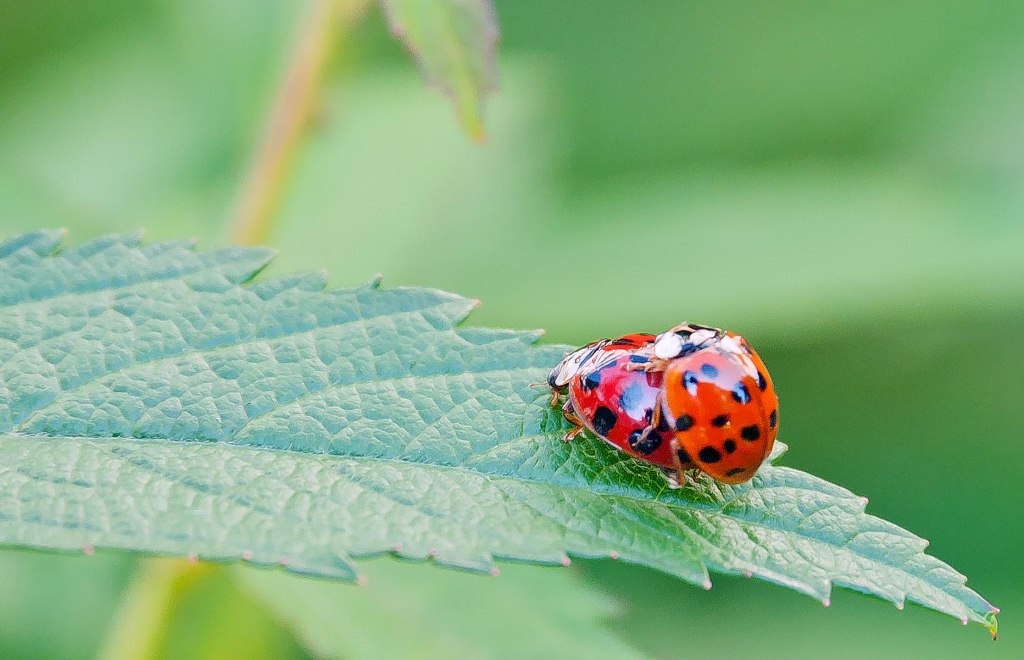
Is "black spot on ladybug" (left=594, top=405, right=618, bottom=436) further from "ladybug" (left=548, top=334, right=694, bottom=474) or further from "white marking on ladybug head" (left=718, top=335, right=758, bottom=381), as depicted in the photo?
"white marking on ladybug head" (left=718, top=335, right=758, bottom=381)

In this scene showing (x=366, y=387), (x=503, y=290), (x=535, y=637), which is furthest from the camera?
(x=503, y=290)

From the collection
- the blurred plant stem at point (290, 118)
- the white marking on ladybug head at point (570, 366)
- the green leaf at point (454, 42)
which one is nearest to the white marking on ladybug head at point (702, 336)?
the white marking on ladybug head at point (570, 366)

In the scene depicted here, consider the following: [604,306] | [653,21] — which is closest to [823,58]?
[653,21]

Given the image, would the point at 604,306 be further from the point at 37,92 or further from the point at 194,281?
the point at 37,92

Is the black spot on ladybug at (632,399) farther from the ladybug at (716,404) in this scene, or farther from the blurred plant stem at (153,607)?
the blurred plant stem at (153,607)

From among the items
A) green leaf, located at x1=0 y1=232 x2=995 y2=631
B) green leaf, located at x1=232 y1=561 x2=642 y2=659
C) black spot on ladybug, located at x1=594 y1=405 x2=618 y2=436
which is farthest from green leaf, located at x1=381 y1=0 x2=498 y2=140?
green leaf, located at x1=232 y1=561 x2=642 y2=659

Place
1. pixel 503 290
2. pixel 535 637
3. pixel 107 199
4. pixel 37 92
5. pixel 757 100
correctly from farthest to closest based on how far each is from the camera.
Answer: pixel 757 100 < pixel 37 92 < pixel 107 199 < pixel 503 290 < pixel 535 637
